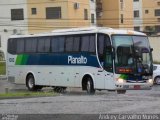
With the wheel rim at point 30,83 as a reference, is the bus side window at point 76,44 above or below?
above

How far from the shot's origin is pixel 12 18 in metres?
70.4

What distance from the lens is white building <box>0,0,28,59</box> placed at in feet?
229

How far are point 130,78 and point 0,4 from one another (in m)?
47.3

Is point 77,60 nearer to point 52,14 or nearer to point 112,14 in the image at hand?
point 52,14

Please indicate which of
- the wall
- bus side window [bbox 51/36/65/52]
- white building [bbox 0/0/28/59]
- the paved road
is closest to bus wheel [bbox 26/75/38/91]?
bus side window [bbox 51/36/65/52]

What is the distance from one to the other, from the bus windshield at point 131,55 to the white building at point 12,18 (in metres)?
44.0

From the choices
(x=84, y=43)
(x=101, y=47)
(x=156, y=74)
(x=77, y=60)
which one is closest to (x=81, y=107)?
(x=101, y=47)

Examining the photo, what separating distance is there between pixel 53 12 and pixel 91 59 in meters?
42.9

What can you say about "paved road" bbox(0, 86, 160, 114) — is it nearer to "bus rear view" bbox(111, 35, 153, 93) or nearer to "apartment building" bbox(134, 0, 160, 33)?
"bus rear view" bbox(111, 35, 153, 93)

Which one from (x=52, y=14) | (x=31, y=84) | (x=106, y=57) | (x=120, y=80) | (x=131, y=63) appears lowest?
(x=31, y=84)

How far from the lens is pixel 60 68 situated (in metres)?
29.5

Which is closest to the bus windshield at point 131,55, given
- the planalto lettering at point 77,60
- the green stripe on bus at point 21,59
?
the planalto lettering at point 77,60

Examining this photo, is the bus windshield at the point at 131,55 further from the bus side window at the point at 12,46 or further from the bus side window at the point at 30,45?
the bus side window at the point at 12,46

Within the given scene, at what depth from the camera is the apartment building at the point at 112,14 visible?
8438 centimetres
